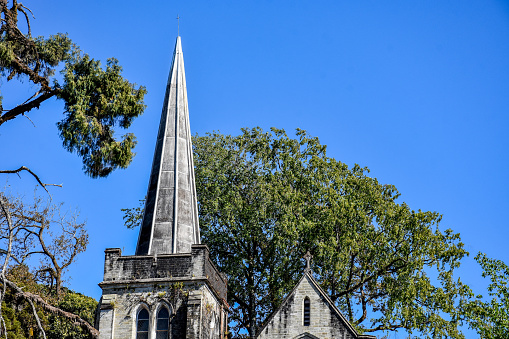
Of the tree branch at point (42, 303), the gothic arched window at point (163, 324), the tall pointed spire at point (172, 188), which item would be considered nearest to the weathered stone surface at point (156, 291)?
the gothic arched window at point (163, 324)

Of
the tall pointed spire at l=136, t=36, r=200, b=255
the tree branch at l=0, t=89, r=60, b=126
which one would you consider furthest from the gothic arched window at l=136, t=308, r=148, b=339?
the tree branch at l=0, t=89, r=60, b=126

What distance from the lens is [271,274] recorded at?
123 ft

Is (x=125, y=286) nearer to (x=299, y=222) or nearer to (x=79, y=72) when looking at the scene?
(x=79, y=72)

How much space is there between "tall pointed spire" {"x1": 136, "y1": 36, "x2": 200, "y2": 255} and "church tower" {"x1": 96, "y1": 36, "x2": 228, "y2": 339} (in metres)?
0.04

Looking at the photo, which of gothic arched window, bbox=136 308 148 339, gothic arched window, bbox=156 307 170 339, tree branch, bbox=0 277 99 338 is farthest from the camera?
gothic arched window, bbox=136 308 148 339

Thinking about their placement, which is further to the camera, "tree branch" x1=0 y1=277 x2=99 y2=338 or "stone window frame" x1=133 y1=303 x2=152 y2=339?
"stone window frame" x1=133 y1=303 x2=152 y2=339

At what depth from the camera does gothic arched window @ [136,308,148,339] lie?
85.0 ft

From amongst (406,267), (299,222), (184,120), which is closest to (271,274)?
(299,222)

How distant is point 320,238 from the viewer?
36.3 meters

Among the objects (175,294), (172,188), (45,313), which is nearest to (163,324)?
(175,294)

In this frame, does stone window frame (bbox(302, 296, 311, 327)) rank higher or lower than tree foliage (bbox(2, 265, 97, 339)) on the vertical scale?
lower

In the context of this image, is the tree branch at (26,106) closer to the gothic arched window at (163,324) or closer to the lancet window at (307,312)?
the gothic arched window at (163,324)

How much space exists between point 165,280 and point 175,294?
616mm

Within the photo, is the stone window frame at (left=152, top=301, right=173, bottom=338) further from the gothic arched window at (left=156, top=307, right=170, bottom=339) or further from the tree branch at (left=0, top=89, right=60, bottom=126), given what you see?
the tree branch at (left=0, top=89, right=60, bottom=126)
